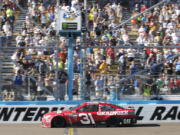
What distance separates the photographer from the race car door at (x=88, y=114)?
1878cm

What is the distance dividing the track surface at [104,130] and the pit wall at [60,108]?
1.18 meters

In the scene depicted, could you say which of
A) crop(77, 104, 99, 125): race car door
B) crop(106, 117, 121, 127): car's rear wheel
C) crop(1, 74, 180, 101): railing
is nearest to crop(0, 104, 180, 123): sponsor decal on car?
crop(1, 74, 180, 101): railing

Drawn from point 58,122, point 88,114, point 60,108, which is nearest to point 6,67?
point 60,108

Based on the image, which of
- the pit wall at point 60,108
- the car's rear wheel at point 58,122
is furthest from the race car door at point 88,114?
the pit wall at point 60,108

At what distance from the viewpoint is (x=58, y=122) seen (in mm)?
18641

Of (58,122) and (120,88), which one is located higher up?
(120,88)

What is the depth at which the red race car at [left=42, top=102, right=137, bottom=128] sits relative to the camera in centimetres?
1862

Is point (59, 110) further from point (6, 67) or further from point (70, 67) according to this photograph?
point (6, 67)

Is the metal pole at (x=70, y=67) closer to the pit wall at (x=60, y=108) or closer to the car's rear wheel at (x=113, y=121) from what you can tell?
the pit wall at (x=60, y=108)

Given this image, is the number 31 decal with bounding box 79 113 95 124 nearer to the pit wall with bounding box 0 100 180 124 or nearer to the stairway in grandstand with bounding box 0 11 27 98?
the pit wall with bounding box 0 100 180 124

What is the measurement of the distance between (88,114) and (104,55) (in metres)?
2.83

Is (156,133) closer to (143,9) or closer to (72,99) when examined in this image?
(72,99)

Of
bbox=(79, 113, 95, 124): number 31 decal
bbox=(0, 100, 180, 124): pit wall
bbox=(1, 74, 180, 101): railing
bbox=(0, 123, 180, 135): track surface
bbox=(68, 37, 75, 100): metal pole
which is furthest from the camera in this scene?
bbox=(0, 100, 180, 124): pit wall

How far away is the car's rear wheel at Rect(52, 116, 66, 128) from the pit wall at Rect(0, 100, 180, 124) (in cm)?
194
